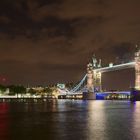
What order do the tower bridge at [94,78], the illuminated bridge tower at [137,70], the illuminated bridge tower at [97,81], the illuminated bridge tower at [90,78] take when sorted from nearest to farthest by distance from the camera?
the illuminated bridge tower at [137,70] < the tower bridge at [94,78] < the illuminated bridge tower at [97,81] < the illuminated bridge tower at [90,78]

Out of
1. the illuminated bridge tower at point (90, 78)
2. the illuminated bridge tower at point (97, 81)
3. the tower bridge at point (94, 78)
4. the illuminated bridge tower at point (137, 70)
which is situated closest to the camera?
the illuminated bridge tower at point (137, 70)

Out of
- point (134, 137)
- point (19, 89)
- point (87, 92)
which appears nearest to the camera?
point (134, 137)

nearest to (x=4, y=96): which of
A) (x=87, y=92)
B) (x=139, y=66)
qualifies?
(x=87, y=92)

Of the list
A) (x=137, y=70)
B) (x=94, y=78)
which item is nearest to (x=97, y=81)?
(x=94, y=78)

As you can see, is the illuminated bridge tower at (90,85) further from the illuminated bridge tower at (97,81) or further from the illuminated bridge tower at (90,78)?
the illuminated bridge tower at (97,81)

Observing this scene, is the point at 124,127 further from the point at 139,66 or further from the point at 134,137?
the point at 139,66

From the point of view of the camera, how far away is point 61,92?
195500 millimetres

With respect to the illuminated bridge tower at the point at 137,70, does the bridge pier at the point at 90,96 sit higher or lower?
lower

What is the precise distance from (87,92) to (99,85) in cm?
677

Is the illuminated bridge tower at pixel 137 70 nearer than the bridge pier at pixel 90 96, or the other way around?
the illuminated bridge tower at pixel 137 70

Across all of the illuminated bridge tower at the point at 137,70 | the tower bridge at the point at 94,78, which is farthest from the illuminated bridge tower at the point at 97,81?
the illuminated bridge tower at the point at 137,70

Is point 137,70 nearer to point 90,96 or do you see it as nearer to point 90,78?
point 90,96

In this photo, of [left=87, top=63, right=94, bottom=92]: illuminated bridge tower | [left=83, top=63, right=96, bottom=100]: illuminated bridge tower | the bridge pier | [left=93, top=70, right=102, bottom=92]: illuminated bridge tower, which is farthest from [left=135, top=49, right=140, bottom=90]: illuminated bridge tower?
[left=93, top=70, right=102, bottom=92]: illuminated bridge tower

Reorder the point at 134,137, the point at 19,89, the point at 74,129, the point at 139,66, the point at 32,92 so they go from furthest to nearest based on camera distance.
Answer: the point at 32,92 < the point at 19,89 < the point at 139,66 < the point at 74,129 < the point at 134,137
